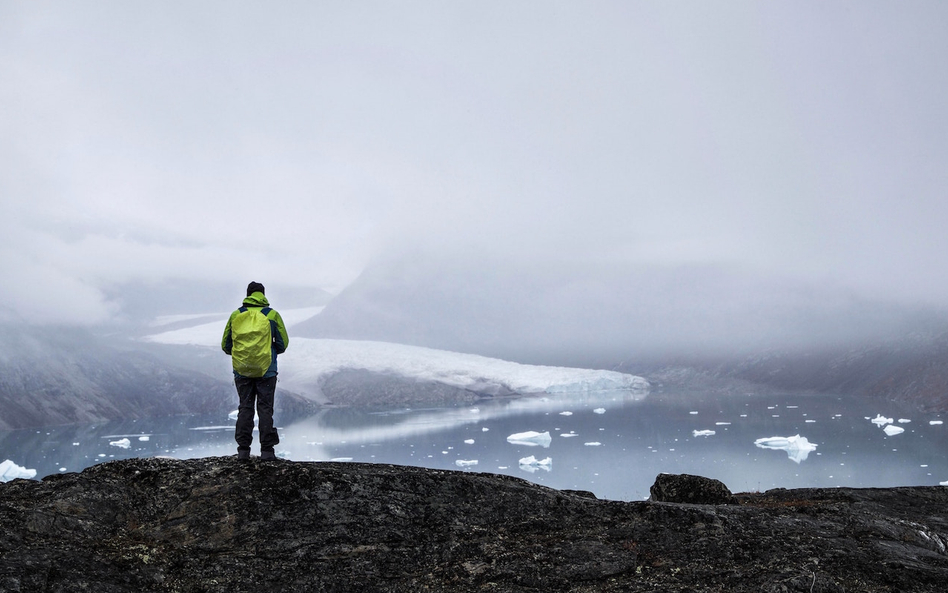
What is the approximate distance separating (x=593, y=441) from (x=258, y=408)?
2177 inches

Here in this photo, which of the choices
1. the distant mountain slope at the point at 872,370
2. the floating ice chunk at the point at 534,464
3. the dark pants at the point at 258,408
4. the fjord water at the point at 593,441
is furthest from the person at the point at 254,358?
the distant mountain slope at the point at 872,370

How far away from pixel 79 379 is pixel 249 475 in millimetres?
97612

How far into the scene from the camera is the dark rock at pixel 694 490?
7.73m

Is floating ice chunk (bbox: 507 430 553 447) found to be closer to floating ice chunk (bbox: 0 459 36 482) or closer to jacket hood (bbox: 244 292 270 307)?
floating ice chunk (bbox: 0 459 36 482)

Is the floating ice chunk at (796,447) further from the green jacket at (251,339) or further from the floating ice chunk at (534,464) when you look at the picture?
the green jacket at (251,339)

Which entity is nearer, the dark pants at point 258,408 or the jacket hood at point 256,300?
the dark pants at point 258,408

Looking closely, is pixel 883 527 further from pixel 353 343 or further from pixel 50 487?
pixel 353 343

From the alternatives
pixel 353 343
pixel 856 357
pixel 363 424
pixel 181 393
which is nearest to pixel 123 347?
pixel 181 393

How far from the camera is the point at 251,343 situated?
670cm

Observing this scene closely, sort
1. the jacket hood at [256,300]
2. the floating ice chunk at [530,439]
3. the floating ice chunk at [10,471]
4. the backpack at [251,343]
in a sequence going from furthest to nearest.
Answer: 1. the floating ice chunk at [530,439]
2. the floating ice chunk at [10,471]
3. the jacket hood at [256,300]
4. the backpack at [251,343]

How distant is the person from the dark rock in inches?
196

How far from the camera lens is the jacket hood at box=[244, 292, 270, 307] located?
273 inches

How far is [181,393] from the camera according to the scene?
86.7 m

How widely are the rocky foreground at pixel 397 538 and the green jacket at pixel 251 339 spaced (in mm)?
1051
